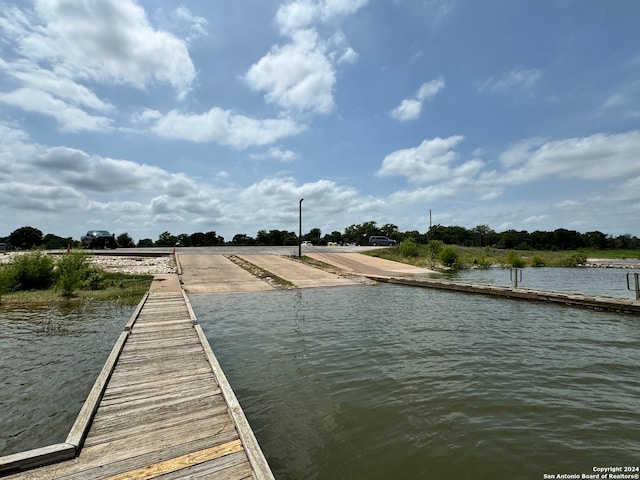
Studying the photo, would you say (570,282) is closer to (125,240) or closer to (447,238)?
(125,240)

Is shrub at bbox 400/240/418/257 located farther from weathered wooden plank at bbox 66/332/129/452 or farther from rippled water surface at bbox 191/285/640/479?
weathered wooden plank at bbox 66/332/129/452

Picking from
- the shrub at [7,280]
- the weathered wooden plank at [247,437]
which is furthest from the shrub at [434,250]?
the weathered wooden plank at [247,437]

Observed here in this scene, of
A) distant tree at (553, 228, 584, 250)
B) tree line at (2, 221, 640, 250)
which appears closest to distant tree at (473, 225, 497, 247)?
tree line at (2, 221, 640, 250)

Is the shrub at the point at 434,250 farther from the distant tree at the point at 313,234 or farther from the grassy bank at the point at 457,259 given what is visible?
the distant tree at the point at 313,234

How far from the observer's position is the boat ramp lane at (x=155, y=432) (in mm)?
2996

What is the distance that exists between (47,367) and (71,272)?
10387 millimetres

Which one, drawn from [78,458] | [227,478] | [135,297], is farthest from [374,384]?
[135,297]

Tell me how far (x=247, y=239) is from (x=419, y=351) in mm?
Answer: 83695

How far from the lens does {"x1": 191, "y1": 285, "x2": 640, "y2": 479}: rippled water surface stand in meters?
3.91

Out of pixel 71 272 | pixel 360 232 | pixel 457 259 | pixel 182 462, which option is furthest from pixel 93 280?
pixel 360 232

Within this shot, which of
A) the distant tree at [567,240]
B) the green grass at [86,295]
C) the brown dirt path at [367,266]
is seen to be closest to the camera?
the green grass at [86,295]

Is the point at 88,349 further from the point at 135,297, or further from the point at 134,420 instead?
the point at 135,297

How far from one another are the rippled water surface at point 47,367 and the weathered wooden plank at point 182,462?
2117 millimetres

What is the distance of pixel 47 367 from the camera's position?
660 cm
